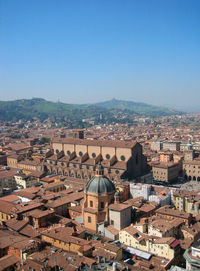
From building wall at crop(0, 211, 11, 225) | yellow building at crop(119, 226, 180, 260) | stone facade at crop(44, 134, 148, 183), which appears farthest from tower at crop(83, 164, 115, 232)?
stone facade at crop(44, 134, 148, 183)

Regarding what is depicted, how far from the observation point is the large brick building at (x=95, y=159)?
55.8 m

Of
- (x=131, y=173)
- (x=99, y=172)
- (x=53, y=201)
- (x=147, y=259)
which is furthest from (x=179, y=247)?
(x=131, y=173)

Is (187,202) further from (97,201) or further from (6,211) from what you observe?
(6,211)

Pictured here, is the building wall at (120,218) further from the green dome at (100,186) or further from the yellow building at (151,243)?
the green dome at (100,186)

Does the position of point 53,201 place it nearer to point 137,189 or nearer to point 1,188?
point 137,189

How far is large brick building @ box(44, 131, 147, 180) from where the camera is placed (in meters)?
55.8

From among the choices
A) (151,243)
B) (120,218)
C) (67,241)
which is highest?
(120,218)

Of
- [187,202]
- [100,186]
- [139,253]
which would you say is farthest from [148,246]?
[187,202]

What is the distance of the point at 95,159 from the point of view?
5791 centimetres

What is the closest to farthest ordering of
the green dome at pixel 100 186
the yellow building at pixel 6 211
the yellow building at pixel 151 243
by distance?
1. the yellow building at pixel 151 243
2. the green dome at pixel 100 186
3. the yellow building at pixel 6 211

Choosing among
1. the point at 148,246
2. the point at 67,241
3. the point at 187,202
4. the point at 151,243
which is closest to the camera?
the point at 67,241


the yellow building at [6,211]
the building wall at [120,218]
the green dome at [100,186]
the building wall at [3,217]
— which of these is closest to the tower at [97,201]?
the green dome at [100,186]

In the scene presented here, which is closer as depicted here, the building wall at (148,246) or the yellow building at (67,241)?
the yellow building at (67,241)

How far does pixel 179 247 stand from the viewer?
95.9 feet
